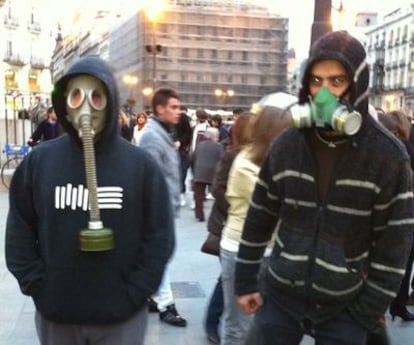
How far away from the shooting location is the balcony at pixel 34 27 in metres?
67.6

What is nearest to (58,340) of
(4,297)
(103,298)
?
Result: (103,298)

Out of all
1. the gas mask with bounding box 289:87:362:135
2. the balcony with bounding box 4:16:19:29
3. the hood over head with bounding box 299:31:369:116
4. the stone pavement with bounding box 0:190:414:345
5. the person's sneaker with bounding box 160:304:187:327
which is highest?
the balcony with bounding box 4:16:19:29

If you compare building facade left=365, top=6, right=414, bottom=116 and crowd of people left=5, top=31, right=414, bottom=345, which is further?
building facade left=365, top=6, right=414, bottom=116

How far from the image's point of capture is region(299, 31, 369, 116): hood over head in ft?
7.79

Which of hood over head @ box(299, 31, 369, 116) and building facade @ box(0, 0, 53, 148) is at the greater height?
building facade @ box(0, 0, 53, 148)

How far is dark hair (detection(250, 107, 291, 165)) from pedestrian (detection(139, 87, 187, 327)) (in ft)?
5.12

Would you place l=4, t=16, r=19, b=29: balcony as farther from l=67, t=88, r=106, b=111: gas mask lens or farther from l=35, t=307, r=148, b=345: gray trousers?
l=35, t=307, r=148, b=345: gray trousers

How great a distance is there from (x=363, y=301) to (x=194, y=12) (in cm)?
6001

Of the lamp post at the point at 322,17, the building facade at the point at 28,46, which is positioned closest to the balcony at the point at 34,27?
the building facade at the point at 28,46

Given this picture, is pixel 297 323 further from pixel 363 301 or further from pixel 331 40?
pixel 331 40

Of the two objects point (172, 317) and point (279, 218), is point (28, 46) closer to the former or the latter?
point (172, 317)

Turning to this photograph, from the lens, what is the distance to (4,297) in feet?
19.1

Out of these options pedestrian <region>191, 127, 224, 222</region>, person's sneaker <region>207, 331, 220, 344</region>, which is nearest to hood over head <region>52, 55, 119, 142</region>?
person's sneaker <region>207, 331, 220, 344</region>

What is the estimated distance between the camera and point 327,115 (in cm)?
233
